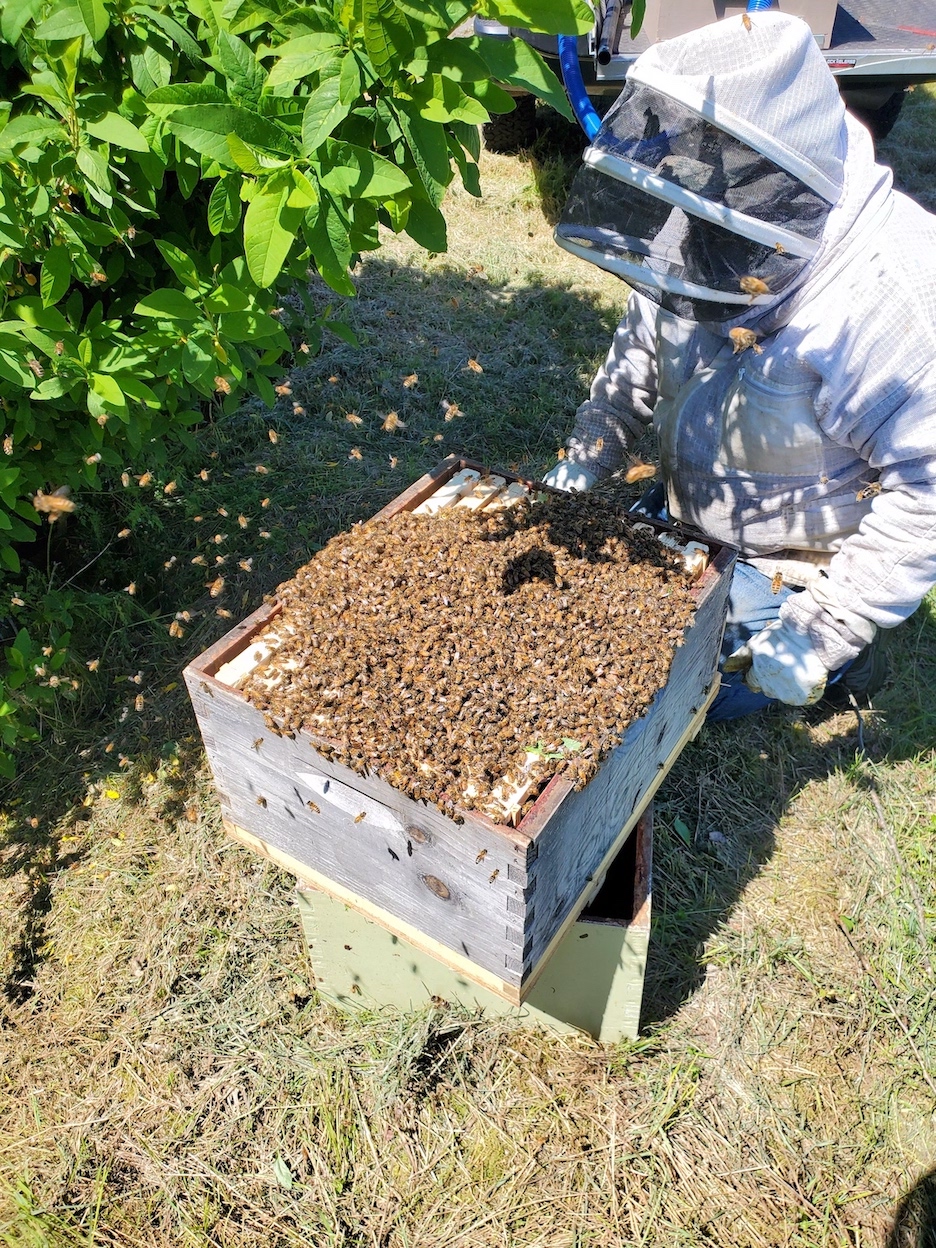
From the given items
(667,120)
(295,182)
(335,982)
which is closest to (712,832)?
(335,982)

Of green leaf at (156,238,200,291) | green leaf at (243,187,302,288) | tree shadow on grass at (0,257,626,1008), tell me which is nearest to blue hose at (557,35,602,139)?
tree shadow on grass at (0,257,626,1008)

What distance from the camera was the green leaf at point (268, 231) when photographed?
1594mm

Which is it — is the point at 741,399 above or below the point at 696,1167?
above

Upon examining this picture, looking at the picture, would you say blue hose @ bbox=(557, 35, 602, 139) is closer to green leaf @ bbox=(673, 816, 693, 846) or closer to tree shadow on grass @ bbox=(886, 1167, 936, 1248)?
green leaf @ bbox=(673, 816, 693, 846)

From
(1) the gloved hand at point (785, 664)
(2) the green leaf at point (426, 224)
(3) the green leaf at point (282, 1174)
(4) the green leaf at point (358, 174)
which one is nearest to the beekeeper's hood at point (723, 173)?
(2) the green leaf at point (426, 224)

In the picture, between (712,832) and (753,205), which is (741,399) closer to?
(753,205)

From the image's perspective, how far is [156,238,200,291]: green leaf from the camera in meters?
2.17

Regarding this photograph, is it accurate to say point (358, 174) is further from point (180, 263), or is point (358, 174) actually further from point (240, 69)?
point (180, 263)

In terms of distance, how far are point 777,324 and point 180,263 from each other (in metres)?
1.69

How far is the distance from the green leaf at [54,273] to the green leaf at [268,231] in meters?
0.76

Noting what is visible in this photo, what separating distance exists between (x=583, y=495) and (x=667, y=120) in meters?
0.98

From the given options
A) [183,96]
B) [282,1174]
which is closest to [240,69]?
[183,96]

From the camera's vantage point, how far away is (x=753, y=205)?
93.0 inches

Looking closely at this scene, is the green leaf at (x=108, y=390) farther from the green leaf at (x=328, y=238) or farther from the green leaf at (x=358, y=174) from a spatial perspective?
the green leaf at (x=358, y=174)
